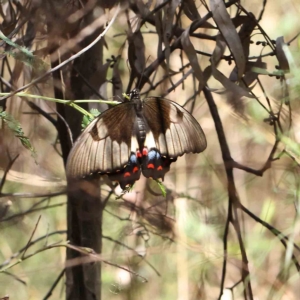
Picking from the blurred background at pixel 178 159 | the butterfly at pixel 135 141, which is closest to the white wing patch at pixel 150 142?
the butterfly at pixel 135 141

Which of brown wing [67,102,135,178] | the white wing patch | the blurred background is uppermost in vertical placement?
the blurred background

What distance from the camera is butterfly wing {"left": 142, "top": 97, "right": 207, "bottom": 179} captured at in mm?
726

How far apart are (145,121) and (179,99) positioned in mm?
578

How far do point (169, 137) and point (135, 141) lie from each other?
57 mm

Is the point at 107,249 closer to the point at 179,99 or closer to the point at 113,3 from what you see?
the point at 179,99

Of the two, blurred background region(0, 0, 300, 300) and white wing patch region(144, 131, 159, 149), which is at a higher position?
blurred background region(0, 0, 300, 300)

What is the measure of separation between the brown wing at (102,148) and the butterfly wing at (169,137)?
42 millimetres

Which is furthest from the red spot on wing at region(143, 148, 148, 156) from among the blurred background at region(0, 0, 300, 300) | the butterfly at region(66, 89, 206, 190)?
the blurred background at region(0, 0, 300, 300)

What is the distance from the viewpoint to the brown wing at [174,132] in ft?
2.39

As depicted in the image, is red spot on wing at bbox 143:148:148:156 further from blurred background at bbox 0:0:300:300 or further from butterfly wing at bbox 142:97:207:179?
blurred background at bbox 0:0:300:300

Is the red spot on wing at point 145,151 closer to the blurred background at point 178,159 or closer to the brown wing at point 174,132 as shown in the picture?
the brown wing at point 174,132

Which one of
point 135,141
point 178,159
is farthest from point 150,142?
point 178,159

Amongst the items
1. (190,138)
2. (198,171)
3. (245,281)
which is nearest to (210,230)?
(198,171)

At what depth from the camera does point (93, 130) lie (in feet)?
2.25
